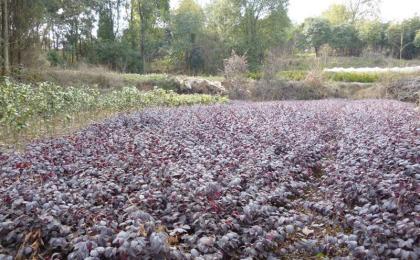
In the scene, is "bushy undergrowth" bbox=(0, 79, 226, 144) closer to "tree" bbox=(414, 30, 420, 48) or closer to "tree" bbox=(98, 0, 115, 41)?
"tree" bbox=(98, 0, 115, 41)

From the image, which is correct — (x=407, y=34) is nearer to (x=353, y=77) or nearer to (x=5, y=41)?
(x=353, y=77)

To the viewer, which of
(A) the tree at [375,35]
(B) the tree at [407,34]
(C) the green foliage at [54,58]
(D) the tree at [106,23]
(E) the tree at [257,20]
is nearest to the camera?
(C) the green foliage at [54,58]

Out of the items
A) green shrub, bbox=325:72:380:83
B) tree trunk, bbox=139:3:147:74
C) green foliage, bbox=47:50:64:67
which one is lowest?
green shrub, bbox=325:72:380:83

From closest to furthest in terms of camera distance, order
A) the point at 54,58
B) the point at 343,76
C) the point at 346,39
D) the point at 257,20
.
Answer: the point at 343,76
the point at 54,58
the point at 257,20
the point at 346,39

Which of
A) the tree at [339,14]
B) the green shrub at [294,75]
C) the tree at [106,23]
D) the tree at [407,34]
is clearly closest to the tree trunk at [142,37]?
the tree at [106,23]

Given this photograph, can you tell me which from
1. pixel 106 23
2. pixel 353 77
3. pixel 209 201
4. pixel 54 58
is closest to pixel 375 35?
pixel 353 77

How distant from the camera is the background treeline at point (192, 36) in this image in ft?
86.5

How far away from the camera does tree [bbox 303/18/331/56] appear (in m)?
34.9

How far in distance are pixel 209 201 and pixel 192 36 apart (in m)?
27.8

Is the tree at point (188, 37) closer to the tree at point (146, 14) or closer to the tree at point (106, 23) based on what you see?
the tree at point (146, 14)

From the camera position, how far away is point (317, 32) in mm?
35125

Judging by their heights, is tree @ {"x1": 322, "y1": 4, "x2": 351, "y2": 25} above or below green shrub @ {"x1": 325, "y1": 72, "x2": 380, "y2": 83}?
above

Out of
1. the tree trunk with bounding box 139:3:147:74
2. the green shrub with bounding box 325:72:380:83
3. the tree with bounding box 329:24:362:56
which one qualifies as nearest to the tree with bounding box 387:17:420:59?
the tree with bounding box 329:24:362:56

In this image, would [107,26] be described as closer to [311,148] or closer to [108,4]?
[108,4]
